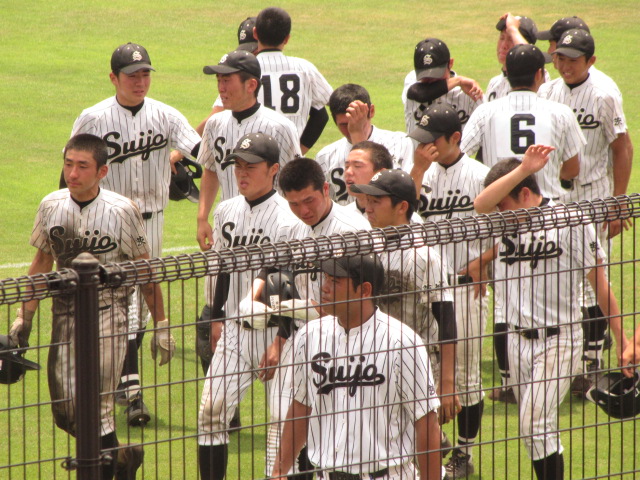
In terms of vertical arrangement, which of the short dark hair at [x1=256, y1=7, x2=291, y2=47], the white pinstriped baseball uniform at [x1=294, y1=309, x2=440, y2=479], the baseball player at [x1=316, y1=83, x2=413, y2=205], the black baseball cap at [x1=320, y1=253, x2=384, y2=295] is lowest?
the white pinstriped baseball uniform at [x1=294, y1=309, x2=440, y2=479]

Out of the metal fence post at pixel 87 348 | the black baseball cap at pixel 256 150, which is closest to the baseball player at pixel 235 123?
the black baseball cap at pixel 256 150

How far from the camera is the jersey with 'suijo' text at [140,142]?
7.90 meters

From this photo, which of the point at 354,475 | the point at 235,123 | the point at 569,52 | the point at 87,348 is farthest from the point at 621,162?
the point at 87,348

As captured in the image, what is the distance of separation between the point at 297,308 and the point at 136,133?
424 cm

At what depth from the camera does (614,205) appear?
4.52 m

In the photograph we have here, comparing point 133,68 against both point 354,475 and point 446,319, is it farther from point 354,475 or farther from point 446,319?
point 354,475

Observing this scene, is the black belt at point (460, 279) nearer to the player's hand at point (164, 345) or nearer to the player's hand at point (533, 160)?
the player's hand at point (533, 160)

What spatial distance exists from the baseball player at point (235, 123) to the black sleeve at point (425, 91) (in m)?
1.71

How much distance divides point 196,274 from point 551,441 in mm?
2570

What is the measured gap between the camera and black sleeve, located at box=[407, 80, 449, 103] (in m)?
9.16

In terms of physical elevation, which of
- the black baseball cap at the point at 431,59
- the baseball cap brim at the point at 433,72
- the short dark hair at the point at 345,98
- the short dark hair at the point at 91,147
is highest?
the black baseball cap at the point at 431,59

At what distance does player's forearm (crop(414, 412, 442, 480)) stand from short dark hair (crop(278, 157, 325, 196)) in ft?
5.75

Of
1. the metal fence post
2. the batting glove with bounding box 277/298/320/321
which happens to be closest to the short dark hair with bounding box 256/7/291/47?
the batting glove with bounding box 277/298/320/321

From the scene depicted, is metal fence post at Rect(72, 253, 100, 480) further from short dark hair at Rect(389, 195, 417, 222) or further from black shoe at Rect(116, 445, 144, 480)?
short dark hair at Rect(389, 195, 417, 222)
